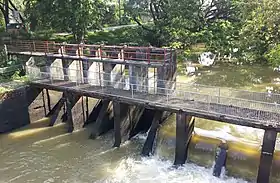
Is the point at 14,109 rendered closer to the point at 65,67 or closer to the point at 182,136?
the point at 65,67

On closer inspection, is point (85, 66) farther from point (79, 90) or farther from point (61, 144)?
point (61, 144)

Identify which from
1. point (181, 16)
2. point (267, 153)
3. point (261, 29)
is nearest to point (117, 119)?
point (267, 153)

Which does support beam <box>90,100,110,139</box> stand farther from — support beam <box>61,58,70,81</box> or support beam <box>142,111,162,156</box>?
support beam <box>61,58,70,81</box>

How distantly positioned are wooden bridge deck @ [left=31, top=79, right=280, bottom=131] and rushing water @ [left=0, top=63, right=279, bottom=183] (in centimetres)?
240

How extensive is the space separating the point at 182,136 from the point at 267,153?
4.24m

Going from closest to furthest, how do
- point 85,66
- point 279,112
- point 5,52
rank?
point 279,112
point 85,66
point 5,52

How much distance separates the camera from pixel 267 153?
44.0ft

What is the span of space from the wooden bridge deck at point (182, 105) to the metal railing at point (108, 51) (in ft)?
7.22

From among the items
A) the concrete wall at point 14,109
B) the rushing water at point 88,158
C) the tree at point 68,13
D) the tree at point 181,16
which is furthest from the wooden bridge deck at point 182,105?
the tree at point 181,16

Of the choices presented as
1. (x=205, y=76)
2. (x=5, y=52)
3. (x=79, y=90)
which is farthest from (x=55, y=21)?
(x=205, y=76)

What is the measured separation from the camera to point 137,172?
15.7 m

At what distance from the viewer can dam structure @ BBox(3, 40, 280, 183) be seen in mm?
14898

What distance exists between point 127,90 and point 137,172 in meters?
5.60

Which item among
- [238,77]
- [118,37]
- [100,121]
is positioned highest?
[118,37]
